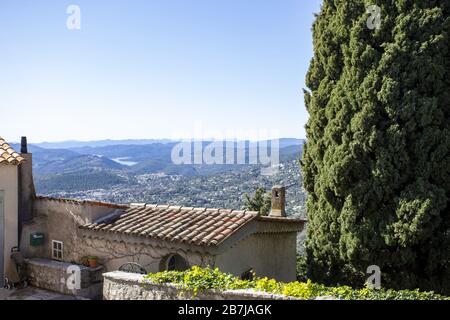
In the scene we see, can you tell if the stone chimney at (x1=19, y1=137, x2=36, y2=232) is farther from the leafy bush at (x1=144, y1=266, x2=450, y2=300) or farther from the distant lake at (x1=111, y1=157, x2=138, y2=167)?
the distant lake at (x1=111, y1=157, x2=138, y2=167)

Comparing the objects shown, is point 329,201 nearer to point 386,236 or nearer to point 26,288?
point 386,236

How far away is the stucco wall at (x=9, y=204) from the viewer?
38.5ft

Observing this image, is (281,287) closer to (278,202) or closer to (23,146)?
(278,202)

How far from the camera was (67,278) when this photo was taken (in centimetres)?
1081

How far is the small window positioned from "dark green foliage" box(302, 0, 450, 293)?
773cm

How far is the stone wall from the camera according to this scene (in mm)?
10617

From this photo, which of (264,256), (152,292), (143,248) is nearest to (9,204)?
(143,248)

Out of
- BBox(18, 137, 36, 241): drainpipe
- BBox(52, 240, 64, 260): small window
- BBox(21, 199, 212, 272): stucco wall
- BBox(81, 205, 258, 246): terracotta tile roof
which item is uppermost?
BBox(18, 137, 36, 241): drainpipe

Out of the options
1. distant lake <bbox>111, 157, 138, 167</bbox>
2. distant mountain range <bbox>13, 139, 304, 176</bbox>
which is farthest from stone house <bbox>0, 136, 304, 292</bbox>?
distant lake <bbox>111, 157, 138, 167</bbox>

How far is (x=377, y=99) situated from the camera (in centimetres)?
1115

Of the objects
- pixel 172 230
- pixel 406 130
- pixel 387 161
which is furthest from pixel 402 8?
pixel 172 230

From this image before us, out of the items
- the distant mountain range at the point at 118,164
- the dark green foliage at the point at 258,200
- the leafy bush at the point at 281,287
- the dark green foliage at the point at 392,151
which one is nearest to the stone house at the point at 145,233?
the dark green foliage at the point at 392,151
